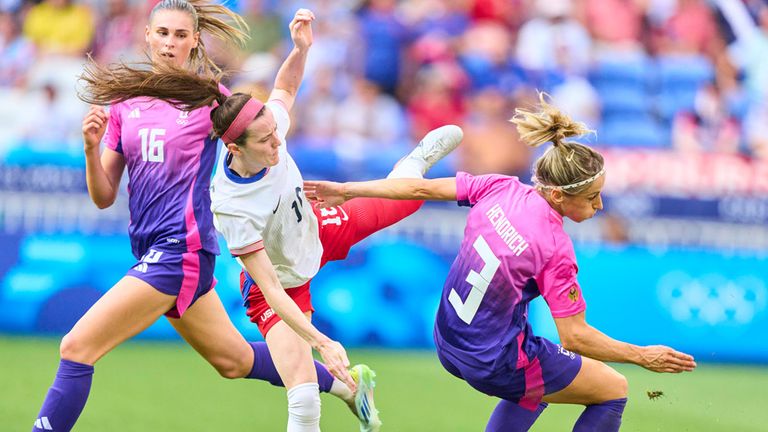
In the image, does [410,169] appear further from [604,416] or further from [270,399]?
[270,399]

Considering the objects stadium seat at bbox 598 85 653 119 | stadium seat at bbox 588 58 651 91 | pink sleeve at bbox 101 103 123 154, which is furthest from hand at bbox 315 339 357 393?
stadium seat at bbox 588 58 651 91

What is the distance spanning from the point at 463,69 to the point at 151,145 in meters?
6.99

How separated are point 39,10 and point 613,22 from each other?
618 centimetres

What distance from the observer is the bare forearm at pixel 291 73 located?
567 cm

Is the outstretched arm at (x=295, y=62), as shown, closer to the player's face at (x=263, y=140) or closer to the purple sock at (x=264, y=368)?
the player's face at (x=263, y=140)

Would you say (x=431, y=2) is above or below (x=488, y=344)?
above

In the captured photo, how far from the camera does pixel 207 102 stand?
507cm

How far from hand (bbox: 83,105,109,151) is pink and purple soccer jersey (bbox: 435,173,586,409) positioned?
5.48 ft

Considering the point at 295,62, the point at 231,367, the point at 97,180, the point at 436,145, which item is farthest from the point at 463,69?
the point at 97,180

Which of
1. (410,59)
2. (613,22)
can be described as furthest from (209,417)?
(613,22)

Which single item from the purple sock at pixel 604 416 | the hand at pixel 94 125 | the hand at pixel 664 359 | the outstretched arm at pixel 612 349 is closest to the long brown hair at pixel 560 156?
the outstretched arm at pixel 612 349

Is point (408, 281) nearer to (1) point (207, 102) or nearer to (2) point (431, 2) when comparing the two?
(2) point (431, 2)

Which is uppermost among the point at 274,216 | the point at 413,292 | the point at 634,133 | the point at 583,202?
the point at 634,133

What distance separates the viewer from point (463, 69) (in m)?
11.9
